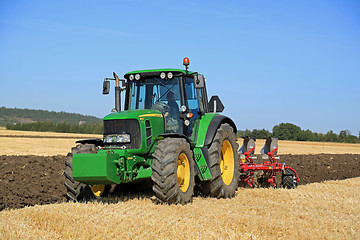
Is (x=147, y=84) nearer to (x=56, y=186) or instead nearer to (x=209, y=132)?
(x=209, y=132)

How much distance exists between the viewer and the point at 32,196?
8.50m

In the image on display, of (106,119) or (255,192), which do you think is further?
(255,192)

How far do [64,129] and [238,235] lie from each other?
57350 mm

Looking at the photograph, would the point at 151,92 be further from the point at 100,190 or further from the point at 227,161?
the point at 227,161

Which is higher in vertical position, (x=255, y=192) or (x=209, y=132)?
(x=209, y=132)

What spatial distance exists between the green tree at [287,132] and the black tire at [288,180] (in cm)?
4482

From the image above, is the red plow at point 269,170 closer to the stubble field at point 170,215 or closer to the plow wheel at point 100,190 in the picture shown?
the stubble field at point 170,215

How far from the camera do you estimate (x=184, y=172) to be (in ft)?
27.3

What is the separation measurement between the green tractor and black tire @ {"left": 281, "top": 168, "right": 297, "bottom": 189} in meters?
1.99

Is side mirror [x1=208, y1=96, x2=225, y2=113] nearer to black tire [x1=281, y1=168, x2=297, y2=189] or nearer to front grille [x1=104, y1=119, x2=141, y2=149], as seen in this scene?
front grille [x1=104, y1=119, x2=141, y2=149]

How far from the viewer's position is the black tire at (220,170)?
29.6 feet

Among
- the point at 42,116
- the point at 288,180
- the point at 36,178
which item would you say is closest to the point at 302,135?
the point at 288,180

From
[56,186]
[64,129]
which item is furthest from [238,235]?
[64,129]

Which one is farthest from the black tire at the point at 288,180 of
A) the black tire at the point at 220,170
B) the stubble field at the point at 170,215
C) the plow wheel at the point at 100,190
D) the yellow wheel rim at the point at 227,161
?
the plow wheel at the point at 100,190
